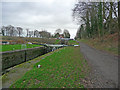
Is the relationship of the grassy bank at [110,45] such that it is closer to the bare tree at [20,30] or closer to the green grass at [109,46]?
the green grass at [109,46]

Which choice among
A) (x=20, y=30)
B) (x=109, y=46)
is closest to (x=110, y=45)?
(x=109, y=46)

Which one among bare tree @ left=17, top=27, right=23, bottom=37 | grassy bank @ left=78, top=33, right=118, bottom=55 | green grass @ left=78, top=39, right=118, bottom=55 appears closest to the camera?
green grass @ left=78, top=39, right=118, bottom=55

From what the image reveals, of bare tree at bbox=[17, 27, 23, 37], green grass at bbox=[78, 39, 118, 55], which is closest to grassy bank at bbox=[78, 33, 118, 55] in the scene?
green grass at bbox=[78, 39, 118, 55]

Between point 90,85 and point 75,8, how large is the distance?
18799mm

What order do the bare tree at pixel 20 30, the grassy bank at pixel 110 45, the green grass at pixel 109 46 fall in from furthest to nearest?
the bare tree at pixel 20 30, the grassy bank at pixel 110 45, the green grass at pixel 109 46

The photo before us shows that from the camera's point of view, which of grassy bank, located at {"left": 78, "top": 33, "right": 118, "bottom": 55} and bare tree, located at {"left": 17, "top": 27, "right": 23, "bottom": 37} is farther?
bare tree, located at {"left": 17, "top": 27, "right": 23, "bottom": 37}

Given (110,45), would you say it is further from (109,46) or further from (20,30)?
(20,30)

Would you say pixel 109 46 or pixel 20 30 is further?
pixel 20 30

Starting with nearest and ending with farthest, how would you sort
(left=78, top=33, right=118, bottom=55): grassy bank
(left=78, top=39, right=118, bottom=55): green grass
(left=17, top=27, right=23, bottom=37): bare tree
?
(left=78, top=39, right=118, bottom=55): green grass, (left=78, top=33, right=118, bottom=55): grassy bank, (left=17, top=27, right=23, bottom=37): bare tree

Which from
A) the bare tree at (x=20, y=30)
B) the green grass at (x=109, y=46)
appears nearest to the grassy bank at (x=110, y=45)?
the green grass at (x=109, y=46)

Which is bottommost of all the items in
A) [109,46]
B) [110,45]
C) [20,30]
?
[109,46]

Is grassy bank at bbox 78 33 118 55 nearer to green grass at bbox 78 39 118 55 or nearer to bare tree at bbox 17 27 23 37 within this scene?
green grass at bbox 78 39 118 55

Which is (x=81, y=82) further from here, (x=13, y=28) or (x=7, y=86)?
(x=13, y=28)

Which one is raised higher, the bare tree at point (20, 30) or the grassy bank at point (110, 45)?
the bare tree at point (20, 30)
